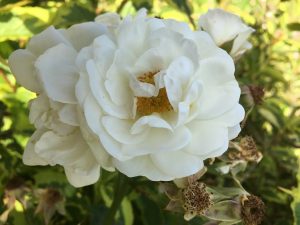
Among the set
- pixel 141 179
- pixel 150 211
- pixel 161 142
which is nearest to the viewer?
pixel 161 142

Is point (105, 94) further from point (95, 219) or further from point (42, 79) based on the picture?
point (95, 219)

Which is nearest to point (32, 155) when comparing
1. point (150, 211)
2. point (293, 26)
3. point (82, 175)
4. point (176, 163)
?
point (82, 175)

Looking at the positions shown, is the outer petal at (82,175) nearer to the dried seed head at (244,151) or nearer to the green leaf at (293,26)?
the dried seed head at (244,151)

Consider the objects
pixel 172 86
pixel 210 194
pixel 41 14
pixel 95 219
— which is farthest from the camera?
pixel 41 14

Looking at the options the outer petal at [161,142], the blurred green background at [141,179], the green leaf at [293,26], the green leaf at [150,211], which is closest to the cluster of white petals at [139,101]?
the outer petal at [161,142]

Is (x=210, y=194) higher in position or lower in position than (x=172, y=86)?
lower

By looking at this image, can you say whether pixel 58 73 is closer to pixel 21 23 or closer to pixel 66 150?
pixel 66 150

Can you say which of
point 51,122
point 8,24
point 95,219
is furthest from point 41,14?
point 51,122
